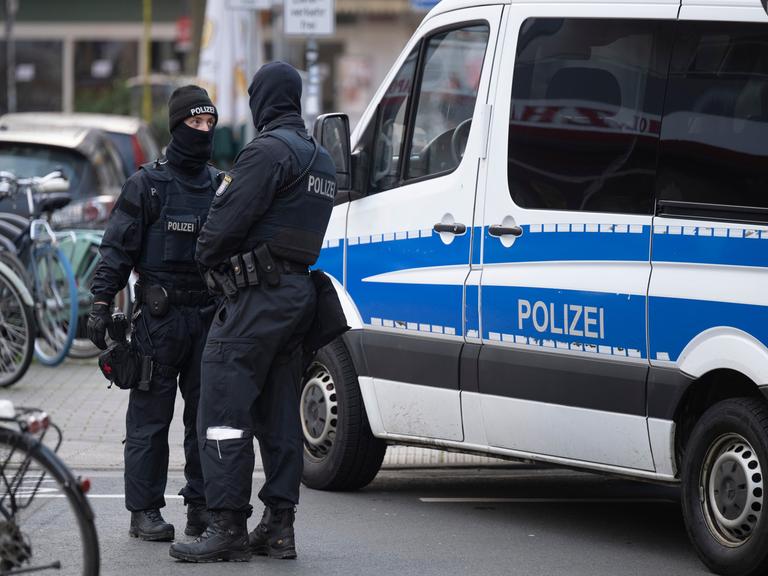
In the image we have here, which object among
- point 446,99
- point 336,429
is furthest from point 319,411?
point 446,99

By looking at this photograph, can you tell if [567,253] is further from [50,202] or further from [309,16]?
[309,16]

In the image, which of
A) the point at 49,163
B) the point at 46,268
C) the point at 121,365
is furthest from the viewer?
the point at 49,163

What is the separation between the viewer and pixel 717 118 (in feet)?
20.6

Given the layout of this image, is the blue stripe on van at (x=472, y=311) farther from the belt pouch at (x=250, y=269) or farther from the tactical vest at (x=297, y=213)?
the belt pouch at (x=250, y=269)

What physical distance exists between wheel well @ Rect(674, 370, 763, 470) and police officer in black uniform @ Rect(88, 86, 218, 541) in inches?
75.2

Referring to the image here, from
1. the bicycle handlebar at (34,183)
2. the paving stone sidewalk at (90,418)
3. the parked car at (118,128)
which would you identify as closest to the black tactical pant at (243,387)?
the paving stone sidewalk at (90,418)

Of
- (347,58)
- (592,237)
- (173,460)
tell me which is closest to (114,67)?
(347,58)

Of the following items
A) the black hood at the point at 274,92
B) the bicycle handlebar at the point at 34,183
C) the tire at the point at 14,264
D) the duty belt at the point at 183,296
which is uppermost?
the black hood at the point at 274,92

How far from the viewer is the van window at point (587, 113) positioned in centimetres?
649

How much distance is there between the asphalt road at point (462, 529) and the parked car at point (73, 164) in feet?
14.1

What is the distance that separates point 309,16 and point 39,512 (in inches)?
319

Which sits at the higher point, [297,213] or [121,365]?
[297,213]

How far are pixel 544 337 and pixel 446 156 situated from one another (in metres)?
1.05

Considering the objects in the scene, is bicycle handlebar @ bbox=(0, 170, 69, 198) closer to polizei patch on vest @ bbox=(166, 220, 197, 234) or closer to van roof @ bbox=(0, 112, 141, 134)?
van roof @ bbox=(0, 112, 141, 134)
